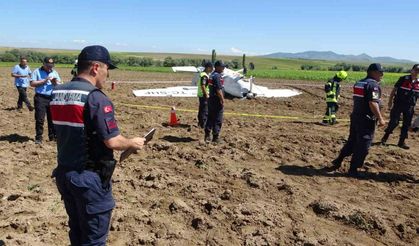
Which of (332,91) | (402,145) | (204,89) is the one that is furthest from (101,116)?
(332,91)

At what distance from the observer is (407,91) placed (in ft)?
30.7

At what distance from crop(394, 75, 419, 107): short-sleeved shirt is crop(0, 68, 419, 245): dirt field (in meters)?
1.20

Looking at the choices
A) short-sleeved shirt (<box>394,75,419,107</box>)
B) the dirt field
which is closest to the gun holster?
the dirt field

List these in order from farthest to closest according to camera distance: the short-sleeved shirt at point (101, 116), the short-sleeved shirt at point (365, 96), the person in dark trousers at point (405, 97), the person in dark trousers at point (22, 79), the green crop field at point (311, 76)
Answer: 1. the green crop field at point (311, 76)
2. the person in dark trousers at point (22, 79)
3. the person in dark trousers at point (405, 97)
4. the short-sleeved shirt at point (365, 96)
5. the short-sleeved shirt at point (101, 116)

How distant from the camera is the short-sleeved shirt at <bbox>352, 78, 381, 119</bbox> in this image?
688 centimetres

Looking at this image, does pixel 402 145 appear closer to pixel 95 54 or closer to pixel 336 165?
pixel 336 165

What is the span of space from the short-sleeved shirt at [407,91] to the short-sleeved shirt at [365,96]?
287 cm

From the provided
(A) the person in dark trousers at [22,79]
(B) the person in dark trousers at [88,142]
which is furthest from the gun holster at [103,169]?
(A) the person in dark trousers at [22,79]

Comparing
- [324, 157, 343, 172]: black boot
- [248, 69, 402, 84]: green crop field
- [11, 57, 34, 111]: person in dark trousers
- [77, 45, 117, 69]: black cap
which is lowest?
[324, 157, 343, 172]: black boot

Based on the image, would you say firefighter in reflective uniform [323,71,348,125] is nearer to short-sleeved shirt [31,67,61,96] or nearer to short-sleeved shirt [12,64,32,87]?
short-sleeved shirt [31,67,61,96]

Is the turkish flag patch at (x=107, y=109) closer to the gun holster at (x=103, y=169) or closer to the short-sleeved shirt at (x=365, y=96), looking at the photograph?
the gun holster at (x=103, y=169)

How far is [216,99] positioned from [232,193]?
11.9 feet

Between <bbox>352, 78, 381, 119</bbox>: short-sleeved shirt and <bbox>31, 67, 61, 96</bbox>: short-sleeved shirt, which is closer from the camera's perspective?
<bbox>352, 78, 381, 119</bbox>: short-sleeved shirt

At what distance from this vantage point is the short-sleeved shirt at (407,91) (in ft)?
30.4
